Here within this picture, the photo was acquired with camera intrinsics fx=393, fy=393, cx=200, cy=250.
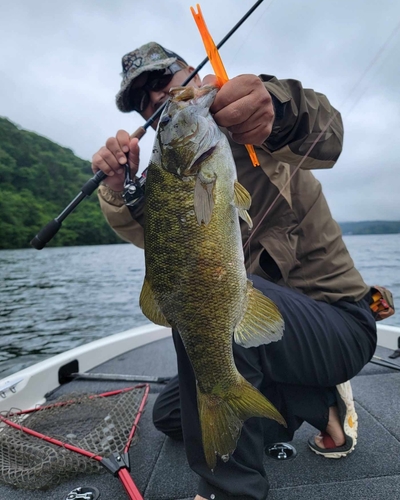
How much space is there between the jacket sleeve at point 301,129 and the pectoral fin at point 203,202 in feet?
2.04

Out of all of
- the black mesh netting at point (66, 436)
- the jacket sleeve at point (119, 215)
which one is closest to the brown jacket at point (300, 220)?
the jacket sleeve at point (119, 215)

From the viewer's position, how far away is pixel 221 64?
1623 mm

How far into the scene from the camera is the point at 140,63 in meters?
3.04

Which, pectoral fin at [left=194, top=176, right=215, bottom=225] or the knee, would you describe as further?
the knee

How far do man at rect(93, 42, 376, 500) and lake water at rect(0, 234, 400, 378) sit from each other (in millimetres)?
5649

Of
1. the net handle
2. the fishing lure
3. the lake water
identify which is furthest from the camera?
the lake water

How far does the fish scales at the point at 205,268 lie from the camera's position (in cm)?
152

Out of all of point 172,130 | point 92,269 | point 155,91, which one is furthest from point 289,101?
point 92,269

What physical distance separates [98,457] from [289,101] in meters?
2.06

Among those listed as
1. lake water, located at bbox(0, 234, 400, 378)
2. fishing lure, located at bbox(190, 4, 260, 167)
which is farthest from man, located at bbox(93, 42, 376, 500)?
lake water, located at bbox(0, 234, 400, 378)

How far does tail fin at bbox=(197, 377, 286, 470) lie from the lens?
1475 mm

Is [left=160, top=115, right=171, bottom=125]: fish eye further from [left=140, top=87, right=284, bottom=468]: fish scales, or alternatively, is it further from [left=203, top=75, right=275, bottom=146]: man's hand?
[left=203, top=75, right=275, bottom=146]: man's hand

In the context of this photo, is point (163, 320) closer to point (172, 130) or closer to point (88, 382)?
point (172, 130)

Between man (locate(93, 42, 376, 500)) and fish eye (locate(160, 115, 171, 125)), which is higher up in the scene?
fish eye (locate(160, 115, 171, 125))
